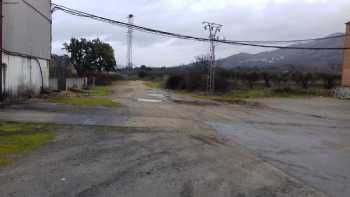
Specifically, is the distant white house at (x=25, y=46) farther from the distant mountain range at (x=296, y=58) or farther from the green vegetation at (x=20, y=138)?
the distant mountain range at (x=296, y=58)

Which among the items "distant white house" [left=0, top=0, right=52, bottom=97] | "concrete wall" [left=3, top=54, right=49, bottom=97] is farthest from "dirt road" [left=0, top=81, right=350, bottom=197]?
"distant white house" [left=0, top=0, right=52, bottom=97]

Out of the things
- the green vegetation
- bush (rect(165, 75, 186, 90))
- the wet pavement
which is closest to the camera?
the wet pavement

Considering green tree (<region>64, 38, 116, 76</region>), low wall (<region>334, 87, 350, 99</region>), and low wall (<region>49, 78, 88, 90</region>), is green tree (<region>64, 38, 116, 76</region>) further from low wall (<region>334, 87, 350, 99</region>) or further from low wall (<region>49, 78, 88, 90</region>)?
low wall (<region>334, 87, 350, 99</region>)

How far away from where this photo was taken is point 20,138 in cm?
1162

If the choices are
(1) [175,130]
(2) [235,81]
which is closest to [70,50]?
(2) [235,81]

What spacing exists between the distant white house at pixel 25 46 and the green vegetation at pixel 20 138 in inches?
309

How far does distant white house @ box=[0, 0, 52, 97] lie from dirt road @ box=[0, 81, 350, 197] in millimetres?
5766

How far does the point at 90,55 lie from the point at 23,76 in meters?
47.6

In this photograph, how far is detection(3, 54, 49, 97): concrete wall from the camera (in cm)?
2177

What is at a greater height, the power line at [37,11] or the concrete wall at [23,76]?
the power line at [37,11]

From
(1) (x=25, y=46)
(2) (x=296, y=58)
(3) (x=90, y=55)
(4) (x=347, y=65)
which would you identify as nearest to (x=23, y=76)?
(1) (x=25, y=46)

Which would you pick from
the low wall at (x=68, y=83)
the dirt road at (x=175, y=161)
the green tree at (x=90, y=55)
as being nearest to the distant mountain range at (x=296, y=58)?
the green tree at (x=90, y=55)

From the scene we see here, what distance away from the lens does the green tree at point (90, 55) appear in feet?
228

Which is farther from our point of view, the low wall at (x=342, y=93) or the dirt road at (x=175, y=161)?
the low wall at (x=342, y=93)
